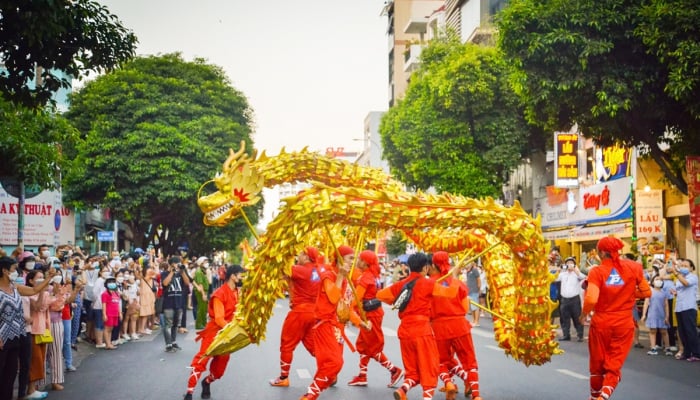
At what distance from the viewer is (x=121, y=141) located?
38656mm

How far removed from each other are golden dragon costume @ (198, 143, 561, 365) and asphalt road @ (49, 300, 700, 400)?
1024 millimetres

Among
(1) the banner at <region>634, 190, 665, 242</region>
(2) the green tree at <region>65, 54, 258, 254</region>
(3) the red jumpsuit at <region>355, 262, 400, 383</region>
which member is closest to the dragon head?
(3) the red jumpsuit at <region>355, 262, 400, 383</region>

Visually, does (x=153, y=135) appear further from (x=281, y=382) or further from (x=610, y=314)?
(x=610, y=314)

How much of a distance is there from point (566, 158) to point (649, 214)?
17.8ft

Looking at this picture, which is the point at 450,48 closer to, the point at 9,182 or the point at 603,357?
the point at 9,182

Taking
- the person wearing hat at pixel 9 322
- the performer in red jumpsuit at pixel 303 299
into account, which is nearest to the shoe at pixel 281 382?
the performer in red jumpsuit at pixel 303 299

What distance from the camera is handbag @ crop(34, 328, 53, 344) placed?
11758 mm

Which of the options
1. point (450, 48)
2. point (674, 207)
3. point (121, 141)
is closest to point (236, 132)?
point (121, 141)

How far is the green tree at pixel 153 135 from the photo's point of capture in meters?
38.6

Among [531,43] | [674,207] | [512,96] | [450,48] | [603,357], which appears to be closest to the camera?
[603,357]

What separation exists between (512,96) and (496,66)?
1552 mm

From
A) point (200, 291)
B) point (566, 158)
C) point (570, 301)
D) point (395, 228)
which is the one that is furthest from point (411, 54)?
point (395, 228)

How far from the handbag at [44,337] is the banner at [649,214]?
2027 centimetres

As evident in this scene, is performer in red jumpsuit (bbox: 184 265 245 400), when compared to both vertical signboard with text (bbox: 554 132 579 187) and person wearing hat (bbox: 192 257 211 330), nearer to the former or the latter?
person wearing hat (bbox: 192 257 211 330)
